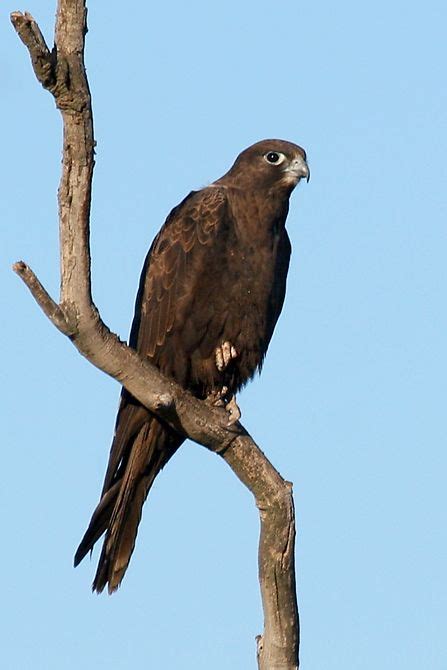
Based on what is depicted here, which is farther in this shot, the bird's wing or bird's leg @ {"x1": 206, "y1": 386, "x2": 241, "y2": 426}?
the bird's wing

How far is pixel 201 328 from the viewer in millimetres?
6391

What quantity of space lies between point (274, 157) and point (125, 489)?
213cm

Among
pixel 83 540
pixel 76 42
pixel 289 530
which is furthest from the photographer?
pixel 83 540

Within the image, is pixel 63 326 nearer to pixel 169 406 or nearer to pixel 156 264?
pixel 169 406

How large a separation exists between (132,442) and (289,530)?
54.5 inches

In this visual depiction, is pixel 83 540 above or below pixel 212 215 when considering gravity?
below

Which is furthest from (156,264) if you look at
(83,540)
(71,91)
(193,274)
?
(71,91)

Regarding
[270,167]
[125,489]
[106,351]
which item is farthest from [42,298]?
[270,167]

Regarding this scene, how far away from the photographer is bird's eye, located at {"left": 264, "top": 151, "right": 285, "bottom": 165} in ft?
23.1

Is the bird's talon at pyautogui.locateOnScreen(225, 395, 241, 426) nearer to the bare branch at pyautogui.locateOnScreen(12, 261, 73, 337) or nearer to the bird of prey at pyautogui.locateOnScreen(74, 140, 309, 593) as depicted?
the bird of prey at pyautogui.locateOnScreen(74, 140, 309, 593)

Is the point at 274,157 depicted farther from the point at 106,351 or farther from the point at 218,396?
the point at 106,351

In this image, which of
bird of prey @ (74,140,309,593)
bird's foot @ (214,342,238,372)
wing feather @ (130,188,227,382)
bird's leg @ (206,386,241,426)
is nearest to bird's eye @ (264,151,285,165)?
bird of prey @ (74,140,309,593)

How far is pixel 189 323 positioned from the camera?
637 centimetres

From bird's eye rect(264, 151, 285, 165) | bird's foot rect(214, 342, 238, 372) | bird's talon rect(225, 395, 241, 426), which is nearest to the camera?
bird's talon rect(225, 395, 241, 426)
